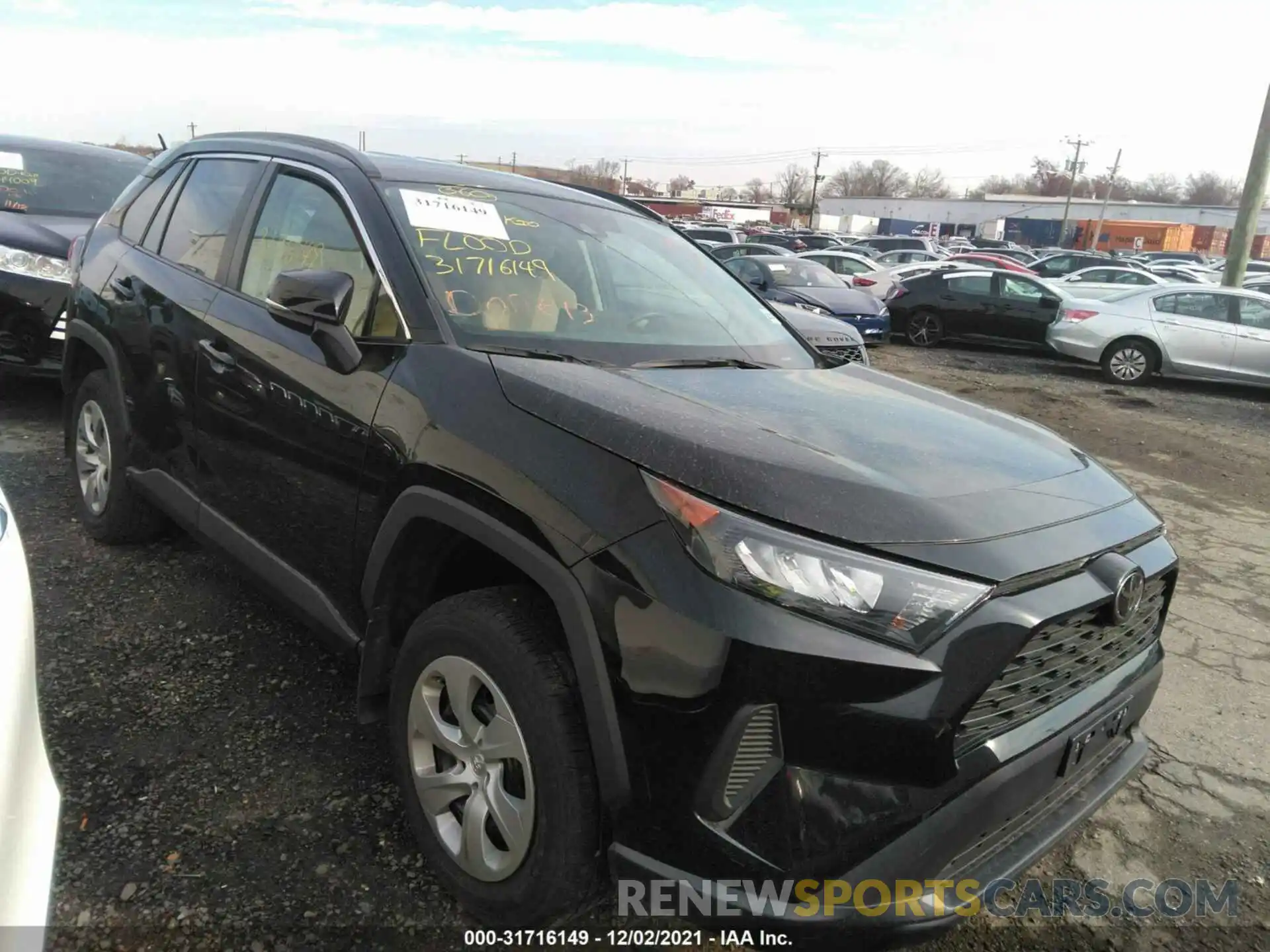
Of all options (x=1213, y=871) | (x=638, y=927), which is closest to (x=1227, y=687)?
(x=1213, y=871)

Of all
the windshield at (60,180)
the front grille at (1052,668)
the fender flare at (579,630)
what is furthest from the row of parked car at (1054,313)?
the fender flare at (579,630)

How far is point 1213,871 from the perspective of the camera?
8.38ft

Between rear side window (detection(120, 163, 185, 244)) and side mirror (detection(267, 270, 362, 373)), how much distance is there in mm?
1720

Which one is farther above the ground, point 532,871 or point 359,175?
point 359,175

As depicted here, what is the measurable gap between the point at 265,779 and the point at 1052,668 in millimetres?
2119

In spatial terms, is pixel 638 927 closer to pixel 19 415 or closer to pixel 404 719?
pixel 404 719

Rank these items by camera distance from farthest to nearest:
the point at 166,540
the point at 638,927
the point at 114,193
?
the point at 114,193 → the point at 166,540 → the point at 638,927

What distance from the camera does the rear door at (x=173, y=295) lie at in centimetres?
318

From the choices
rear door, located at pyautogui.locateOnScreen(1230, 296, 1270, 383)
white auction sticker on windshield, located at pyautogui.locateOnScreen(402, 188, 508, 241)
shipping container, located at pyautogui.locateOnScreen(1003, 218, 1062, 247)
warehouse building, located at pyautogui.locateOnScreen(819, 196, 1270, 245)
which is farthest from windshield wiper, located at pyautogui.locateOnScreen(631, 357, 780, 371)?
shipping container, located at pyautogui.locateOnScreen(1003, 218, 1062, 247)

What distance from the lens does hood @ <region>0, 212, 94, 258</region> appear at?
5543 mm

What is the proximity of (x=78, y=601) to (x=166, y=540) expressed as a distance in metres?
0.63

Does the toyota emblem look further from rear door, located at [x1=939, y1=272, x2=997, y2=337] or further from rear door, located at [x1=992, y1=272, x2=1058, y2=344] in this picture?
rear door, located at [x1=939, y1=272, x2=997, y2=337]

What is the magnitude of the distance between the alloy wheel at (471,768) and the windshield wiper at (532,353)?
769 millimetres

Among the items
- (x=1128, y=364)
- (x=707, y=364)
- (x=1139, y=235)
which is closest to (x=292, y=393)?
(x=707, y=364)
